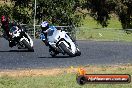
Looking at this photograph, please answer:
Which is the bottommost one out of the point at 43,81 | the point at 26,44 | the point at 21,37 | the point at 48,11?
the point at 48,11

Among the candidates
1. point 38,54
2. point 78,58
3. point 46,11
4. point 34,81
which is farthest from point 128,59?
point 46,11

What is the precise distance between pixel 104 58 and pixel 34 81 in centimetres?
774

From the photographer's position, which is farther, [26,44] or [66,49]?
[26,44]

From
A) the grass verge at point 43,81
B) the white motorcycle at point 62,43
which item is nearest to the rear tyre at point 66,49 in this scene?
the white motorcycle at point 62,43

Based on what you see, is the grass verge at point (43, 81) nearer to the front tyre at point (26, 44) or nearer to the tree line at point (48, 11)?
the front tyre at point (26, 44)

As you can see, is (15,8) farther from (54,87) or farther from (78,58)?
(54,87)

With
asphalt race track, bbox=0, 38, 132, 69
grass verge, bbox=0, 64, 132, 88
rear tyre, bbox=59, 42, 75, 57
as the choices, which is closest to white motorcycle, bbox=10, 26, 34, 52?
asphalt race track, bbox=0, 38, 132, 69

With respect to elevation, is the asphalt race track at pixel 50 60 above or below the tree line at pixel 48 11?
above

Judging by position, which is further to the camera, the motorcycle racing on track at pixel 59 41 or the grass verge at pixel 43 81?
the motorcycle racing on track at pixel 59 41

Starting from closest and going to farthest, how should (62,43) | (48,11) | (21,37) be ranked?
1. (62,43)
2. (21,37)
3. (48,11)

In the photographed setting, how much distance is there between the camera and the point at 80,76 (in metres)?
7.46

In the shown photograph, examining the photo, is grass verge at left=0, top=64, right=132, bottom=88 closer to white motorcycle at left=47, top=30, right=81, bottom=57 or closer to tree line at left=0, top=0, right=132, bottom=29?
white motorcycle at left=47, top=30, right=81, bottom=57

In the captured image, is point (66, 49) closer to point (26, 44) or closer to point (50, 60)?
point (50, 60)

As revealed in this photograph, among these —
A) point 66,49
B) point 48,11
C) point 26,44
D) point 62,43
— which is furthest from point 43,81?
point 48,11
